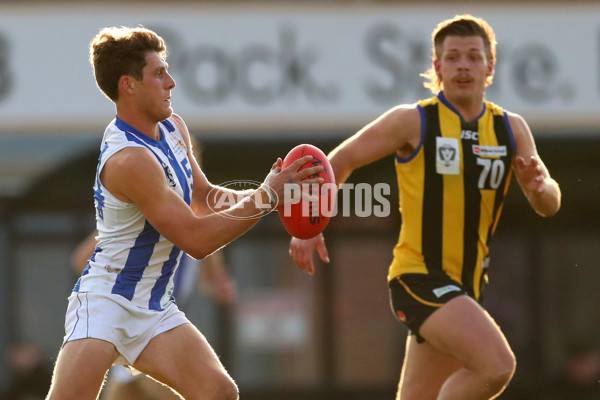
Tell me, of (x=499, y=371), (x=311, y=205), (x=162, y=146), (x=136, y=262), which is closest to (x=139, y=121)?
(x=162, y=146)

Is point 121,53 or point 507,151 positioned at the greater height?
point 121,53

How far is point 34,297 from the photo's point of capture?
11844 mm

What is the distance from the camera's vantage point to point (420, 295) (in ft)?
16.8

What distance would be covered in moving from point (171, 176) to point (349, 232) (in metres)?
7.60

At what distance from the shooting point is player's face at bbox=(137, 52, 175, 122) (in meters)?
4.44

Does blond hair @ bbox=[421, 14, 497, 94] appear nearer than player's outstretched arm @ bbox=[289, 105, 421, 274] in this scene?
No

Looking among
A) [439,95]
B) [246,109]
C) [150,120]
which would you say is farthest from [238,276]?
[150,120]

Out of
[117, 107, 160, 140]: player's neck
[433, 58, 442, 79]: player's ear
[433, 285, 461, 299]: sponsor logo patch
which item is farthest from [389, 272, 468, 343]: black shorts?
[117, 107, 160, 140]: player's neck

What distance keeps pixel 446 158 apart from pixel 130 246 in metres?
1.72

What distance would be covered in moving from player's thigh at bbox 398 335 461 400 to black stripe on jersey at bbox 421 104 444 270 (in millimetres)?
443

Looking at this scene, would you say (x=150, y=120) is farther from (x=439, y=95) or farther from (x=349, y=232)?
(x=349, y=232)

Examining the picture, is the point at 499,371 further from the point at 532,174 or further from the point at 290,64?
the point at 290,64

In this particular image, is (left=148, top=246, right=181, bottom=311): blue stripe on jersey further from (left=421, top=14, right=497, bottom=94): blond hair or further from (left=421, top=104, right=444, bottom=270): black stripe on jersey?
(left=421, top=14, right=497, bottom=94): blond hair

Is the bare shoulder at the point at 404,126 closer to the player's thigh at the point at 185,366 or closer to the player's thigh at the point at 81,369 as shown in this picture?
the player's thigh at the point at 185,366
